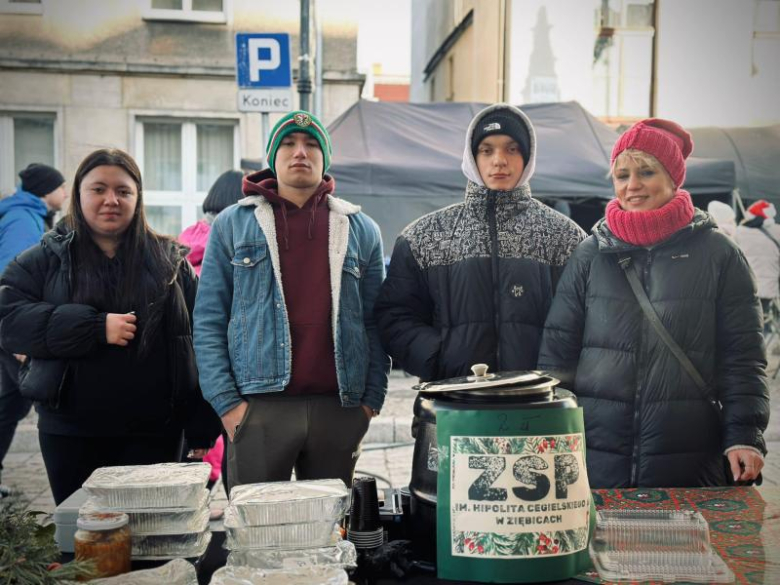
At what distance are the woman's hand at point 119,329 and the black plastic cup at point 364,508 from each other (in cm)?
118

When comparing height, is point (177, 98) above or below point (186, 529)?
above

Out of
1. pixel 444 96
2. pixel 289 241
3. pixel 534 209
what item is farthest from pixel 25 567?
pixel 444 96

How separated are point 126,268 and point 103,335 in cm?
27

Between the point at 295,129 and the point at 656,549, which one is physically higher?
the point at 295,129

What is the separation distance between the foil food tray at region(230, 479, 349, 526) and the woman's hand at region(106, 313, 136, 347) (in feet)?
3.73

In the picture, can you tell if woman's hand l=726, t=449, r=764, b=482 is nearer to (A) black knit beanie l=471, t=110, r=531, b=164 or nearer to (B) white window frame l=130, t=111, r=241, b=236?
(A) black knit beanie l=471, t=110, r=531, b=164

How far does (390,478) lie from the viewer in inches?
209

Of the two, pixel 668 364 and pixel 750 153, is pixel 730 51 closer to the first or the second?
pixel 750 153

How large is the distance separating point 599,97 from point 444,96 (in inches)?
268

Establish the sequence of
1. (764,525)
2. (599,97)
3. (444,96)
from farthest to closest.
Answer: (444,96) < (599,97) < (764,525)

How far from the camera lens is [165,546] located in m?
1.58

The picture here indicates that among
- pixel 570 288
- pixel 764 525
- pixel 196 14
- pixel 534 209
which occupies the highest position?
pixel 196 14

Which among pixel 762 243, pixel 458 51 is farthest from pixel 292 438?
pixel 458 51

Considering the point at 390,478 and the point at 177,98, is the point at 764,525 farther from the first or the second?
the point at 177,98
